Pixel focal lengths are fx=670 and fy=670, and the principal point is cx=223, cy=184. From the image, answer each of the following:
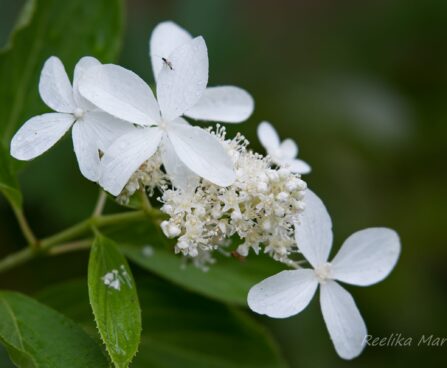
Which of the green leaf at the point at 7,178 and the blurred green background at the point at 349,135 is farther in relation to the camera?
the blurred green background at the point at 349,135

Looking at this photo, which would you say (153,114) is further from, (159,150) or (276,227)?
(276,227)

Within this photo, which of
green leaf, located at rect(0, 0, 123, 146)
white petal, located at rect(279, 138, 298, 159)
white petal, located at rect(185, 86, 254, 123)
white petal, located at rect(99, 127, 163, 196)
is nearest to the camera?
white petal, located at rect(99, 127, 163, 196)

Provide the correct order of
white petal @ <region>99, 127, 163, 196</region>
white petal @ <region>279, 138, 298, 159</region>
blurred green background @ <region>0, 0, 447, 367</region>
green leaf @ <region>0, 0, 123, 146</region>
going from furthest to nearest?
blurred green background @ <region>0, 0, 447, 367</region>
green leaf @ <region>0, 0, 123, 146</region>
white petal @ <region>279, 138, 298, 159</region>
white petal @ <region>99, 127, 163, 196</region>

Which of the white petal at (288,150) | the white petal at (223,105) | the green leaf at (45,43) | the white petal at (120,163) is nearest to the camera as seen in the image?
the white petal at (120,163)

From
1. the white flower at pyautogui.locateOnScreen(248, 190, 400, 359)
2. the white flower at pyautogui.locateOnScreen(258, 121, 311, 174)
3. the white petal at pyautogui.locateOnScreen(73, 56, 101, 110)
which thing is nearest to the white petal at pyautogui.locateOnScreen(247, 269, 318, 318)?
the white flower at pyautogui.locateOnScreen(248, 190, 400, 359)

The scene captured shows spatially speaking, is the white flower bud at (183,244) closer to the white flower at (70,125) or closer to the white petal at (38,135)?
the white flower at (70,125)

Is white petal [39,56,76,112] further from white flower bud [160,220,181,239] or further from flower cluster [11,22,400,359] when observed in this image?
white flower bud [160,220,181,239]

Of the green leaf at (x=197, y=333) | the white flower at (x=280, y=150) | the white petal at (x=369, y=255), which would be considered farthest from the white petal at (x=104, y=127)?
the green leaf at (x=197, y=333)

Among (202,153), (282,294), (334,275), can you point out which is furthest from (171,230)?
(334,275)
